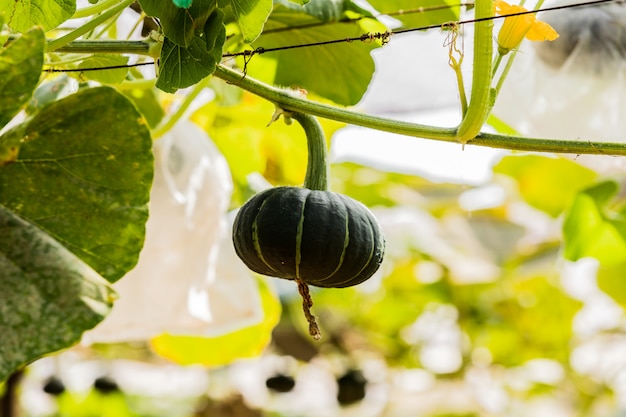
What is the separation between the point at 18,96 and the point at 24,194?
9cm

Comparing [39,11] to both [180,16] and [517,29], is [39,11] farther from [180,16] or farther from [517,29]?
[517,29]

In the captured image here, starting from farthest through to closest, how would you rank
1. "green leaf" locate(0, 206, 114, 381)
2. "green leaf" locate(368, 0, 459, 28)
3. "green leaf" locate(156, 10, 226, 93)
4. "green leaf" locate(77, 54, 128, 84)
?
"green leaf" locate(368, 0, 459, 28)
"green leaf" locate(77, 54, 128, 84)
"green leaf" locate(156, 10, 226, 93)
"green leaf" locate(0, 206, 114, 381)

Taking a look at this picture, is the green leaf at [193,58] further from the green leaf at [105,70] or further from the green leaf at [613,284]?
the green leaf at [613,284]

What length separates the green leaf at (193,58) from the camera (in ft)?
1.80

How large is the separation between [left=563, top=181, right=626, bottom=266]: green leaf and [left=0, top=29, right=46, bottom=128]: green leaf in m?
0.88

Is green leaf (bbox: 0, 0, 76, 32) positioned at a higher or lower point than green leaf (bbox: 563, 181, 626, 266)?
lower

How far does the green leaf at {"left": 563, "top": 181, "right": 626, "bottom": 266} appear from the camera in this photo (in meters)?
1.17

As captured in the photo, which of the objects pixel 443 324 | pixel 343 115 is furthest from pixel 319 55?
pixel 443 324

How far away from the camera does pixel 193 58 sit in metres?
0.56

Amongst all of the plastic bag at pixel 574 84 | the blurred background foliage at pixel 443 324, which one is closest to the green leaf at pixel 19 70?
the plastic bag at pixel 574 84

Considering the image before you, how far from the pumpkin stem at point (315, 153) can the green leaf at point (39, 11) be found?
7.1 inches

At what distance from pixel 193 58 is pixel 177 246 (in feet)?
1.78

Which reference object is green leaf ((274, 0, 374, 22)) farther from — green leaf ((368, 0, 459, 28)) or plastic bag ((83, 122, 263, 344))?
plastic bag ((83, 122, 263, 344))

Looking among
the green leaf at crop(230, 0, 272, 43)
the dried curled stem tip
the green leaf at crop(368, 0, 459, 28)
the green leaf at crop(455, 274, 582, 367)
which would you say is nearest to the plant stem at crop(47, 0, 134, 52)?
the green leaf at crop(230, 0, 272, 43)
